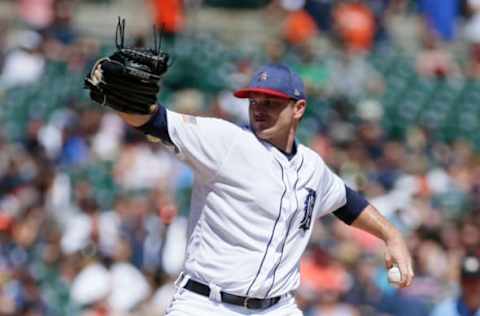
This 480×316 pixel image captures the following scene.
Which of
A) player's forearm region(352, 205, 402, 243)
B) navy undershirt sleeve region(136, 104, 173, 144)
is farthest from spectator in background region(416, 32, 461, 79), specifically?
navy undershirt sleeve region(136, 104, 173, 144)

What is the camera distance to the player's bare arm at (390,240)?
18.2 feet

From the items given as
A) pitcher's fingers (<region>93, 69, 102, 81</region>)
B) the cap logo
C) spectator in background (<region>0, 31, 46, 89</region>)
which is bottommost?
spectator in background (<region>0, 31, 46, 89</region>)

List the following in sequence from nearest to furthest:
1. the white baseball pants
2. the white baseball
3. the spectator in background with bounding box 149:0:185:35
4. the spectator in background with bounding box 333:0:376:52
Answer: the white baseball pants
the white baseball
the spectator in background with bounding box 149:0:185:35
the spectator in background with bounding box 333:0:376:52

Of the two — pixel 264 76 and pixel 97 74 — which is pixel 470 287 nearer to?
pixel 264 76

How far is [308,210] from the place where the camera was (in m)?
5.46

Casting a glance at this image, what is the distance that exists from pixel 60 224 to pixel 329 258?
2.35m

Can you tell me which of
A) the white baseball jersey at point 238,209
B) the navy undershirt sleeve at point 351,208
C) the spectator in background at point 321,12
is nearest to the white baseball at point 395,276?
the navy undershirt sleeve at point 351,208

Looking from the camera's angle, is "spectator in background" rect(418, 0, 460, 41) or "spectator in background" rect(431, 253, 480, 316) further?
"spectator in background" rect(418, 0, 460, 41)

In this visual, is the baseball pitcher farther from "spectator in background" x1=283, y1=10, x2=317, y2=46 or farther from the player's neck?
"spectator in background" x1=283, y1=10, x2=317, y2=46

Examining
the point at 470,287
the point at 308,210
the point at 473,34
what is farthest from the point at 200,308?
the point at 473,34

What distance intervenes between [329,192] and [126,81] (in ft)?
4.10

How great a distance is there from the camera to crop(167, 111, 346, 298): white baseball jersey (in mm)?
5113

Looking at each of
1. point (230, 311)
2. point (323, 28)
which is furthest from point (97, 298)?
point (323, 28)

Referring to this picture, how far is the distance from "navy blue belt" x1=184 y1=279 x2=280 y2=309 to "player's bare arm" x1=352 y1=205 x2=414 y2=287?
628 millimetres
